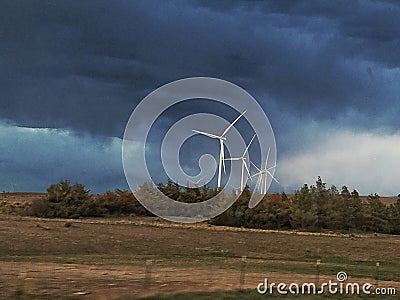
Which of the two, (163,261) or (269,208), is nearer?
(163,261)

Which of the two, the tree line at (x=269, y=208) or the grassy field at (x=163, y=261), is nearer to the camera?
the grassy field at (x=163, y=261)

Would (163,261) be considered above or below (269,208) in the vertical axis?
below

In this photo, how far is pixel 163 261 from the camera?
1789 inches

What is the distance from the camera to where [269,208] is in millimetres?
99375

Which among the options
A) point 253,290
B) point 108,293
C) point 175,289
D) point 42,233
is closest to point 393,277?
point 253,290

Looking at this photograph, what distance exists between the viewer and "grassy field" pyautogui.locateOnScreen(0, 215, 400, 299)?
87.5 ft

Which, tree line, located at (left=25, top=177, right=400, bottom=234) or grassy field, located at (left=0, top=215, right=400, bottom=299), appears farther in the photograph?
tree line, located at (left=25, top=177, right=400, bottom=234)

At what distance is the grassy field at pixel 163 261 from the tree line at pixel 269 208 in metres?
21.6

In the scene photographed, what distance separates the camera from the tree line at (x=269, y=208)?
310 ft

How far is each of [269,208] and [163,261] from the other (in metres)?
55.4

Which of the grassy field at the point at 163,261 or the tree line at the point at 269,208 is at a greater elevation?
the tree line at the point at 269,208

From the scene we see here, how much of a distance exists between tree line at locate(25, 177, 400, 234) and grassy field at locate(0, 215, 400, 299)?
2163cm

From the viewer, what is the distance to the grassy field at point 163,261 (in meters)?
26.7

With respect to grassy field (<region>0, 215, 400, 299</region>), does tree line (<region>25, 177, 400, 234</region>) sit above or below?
above
